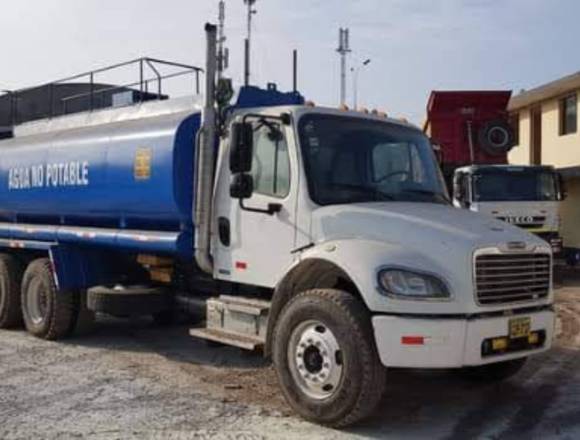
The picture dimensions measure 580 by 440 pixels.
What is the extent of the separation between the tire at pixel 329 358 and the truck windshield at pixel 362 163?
3.32ft

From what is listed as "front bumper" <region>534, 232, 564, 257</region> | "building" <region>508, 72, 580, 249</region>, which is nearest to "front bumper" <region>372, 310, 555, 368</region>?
"front bumper" <region>534, 232, 564, 257</region>

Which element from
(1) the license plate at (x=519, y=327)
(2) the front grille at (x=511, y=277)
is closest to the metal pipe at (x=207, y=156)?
(2) the front grille at (x=511, y=277)

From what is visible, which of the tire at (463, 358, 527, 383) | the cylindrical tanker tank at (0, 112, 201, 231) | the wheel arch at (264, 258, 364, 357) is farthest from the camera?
the cylindrical tanker tank at (0, 112, 201, 231)

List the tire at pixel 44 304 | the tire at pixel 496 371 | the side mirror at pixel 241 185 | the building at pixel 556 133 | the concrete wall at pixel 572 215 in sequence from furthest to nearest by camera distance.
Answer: the building at pixel 556 133 → the concrete wall at pixel 572 215 → the tire at pixel 44 304 → the tire at pixel 496 371 → the side mirror at pixel 241 185

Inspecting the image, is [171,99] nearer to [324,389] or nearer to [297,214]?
[297,214]

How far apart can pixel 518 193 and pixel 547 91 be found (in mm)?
9062

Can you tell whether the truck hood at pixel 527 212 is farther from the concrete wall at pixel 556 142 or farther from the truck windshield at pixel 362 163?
the truck windshield at pixel 362 163

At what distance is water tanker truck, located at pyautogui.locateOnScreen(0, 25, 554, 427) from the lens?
6.39 m

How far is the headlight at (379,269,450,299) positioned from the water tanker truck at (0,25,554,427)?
11mm

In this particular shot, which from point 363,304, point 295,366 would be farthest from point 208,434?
point 363,304

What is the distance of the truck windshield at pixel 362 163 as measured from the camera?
735 cm

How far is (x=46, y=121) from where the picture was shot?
38.8ft

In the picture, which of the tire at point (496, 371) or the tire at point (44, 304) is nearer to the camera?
the tire at point (496, 371)

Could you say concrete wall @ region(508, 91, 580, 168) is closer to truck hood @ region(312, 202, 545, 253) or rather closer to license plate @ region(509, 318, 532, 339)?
truck hood @ region(312, 202, 545, 253)
